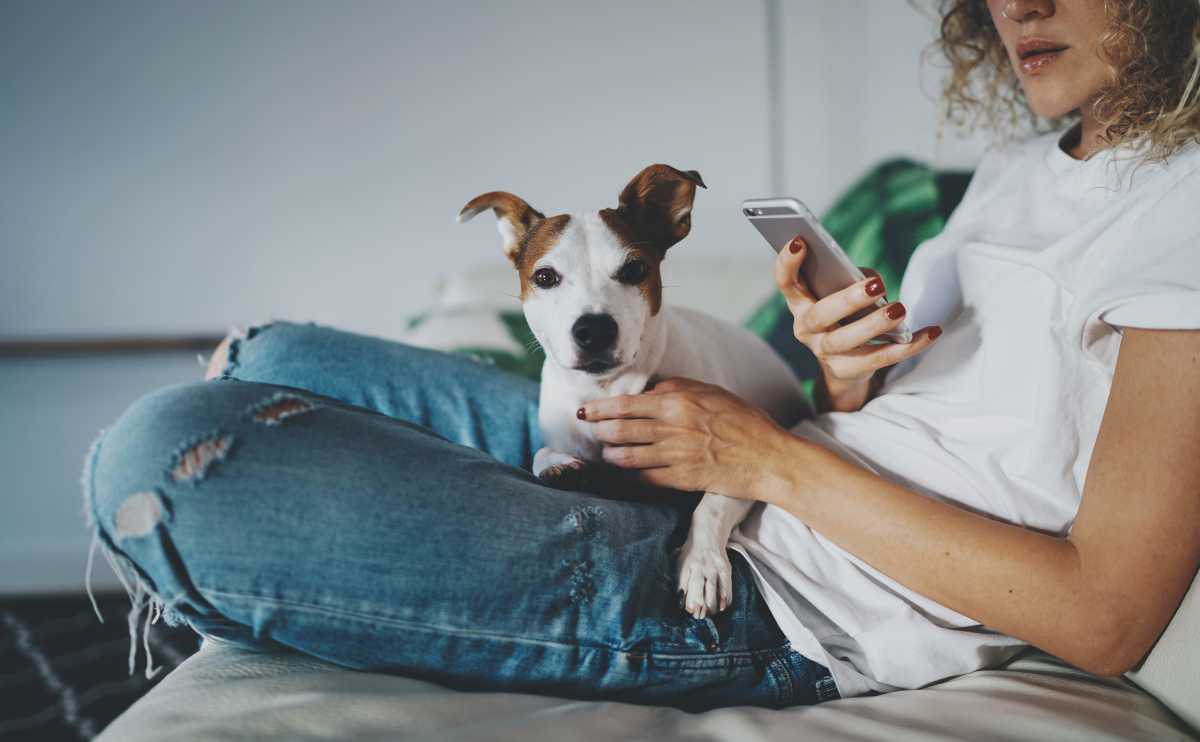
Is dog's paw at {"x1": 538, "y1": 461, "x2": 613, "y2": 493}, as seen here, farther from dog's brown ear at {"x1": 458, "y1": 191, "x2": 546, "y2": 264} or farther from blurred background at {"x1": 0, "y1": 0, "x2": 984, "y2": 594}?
blurred background at {"x1": 0, "y1": 0, "x2": 984, "y2": 594}

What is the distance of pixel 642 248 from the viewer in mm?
1076

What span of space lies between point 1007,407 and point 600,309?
1.54ft

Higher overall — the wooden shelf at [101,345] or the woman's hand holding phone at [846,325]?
the woman's hand holding phone at [846,325]

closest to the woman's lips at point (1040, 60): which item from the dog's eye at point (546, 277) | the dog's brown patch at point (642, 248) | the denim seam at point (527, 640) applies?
the dog's brown patch at point (642, 248)

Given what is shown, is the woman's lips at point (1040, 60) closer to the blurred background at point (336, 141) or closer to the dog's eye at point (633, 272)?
the dog's eye at point (633, 272)

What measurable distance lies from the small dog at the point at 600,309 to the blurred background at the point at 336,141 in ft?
4.36

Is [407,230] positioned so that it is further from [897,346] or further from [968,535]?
[968,535]

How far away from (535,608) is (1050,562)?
47cm

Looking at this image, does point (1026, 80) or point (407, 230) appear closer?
point (1026, 80)

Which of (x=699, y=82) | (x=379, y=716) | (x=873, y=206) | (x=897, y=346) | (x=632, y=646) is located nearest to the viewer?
(x=379, y=716)

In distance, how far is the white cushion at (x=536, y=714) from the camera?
644mm

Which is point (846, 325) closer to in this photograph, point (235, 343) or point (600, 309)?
point (600, 309)

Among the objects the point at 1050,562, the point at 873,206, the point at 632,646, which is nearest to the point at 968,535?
the point at 1050,562

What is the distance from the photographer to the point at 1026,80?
97 cm
